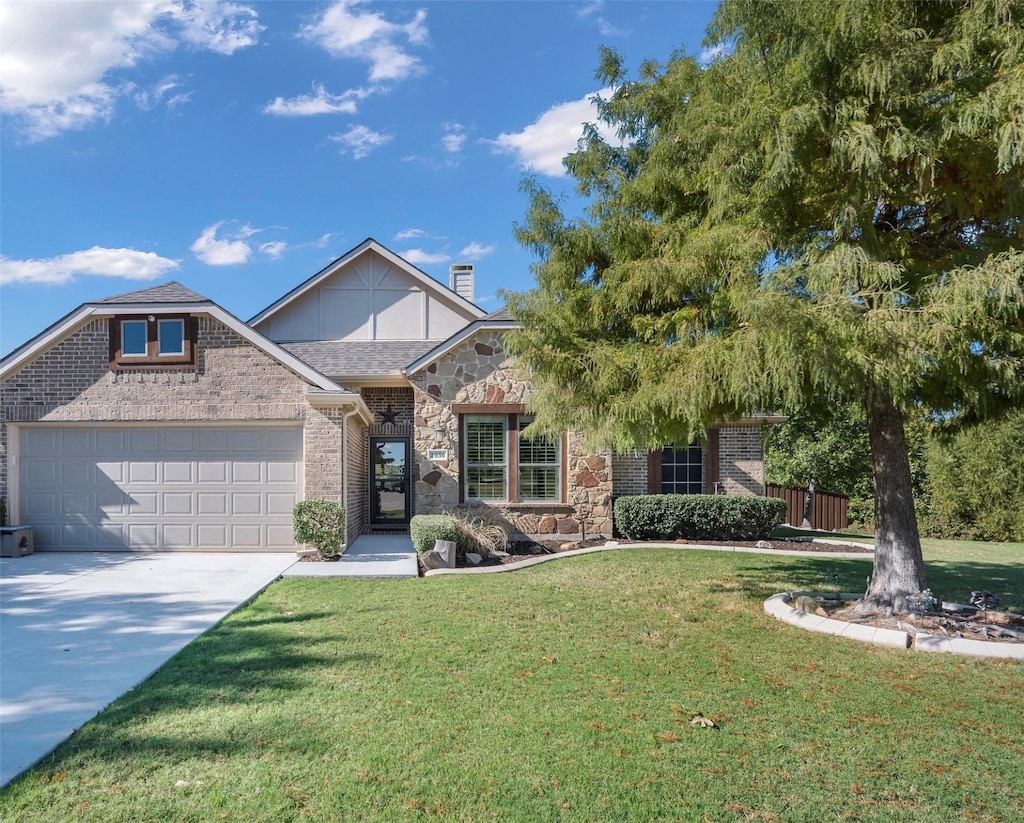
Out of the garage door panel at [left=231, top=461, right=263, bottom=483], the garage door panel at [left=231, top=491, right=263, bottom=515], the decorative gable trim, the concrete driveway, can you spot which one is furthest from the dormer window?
the decorative gable trim

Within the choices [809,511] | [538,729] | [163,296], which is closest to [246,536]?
[163,296]

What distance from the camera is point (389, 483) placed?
15.6 metres

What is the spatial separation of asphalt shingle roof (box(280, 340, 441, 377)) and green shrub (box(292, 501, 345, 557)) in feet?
12.6

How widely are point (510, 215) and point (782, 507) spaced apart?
9781 mm

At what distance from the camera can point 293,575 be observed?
9891 millimetres

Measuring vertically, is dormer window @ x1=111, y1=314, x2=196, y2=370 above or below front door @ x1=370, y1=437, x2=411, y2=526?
above

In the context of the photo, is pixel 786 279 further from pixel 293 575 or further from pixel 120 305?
pixel 120 305

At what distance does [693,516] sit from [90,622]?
10.9m

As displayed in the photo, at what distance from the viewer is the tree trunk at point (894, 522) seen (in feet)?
23.8

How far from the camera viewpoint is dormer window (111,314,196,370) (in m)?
12.2

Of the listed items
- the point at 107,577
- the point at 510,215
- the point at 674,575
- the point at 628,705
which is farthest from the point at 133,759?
the point at 674,575

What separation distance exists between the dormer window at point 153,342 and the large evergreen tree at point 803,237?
7.33m

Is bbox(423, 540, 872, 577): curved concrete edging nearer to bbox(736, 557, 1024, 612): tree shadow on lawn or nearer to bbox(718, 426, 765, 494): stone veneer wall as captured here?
bbox(736, 557, 1024, 612): tree shadow on lawn

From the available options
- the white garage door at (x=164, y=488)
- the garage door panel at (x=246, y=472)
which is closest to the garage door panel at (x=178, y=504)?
the white garage door at (x=164, y=488)
